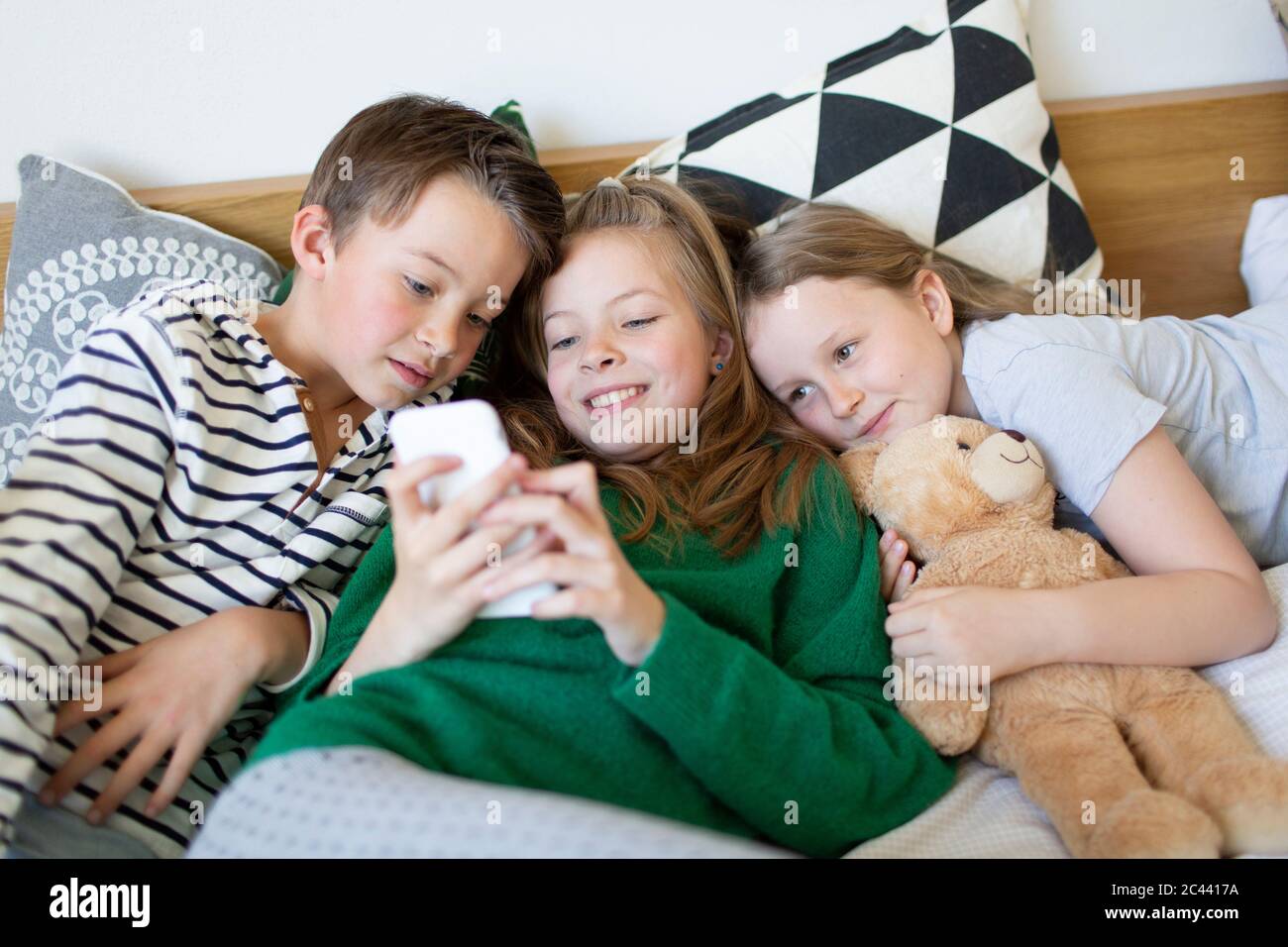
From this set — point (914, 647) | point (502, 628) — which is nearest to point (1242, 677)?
point (914, 647)

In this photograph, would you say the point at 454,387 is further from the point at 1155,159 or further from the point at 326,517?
the point at 1155,159

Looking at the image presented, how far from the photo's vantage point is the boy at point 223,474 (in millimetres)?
898

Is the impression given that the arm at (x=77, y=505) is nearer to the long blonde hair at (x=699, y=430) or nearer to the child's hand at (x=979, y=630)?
the long blonde hair at (x=699, y=430)

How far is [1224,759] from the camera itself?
2.79ft

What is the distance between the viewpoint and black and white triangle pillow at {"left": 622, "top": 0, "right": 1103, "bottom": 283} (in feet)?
4.49

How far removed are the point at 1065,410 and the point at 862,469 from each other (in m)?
0.23

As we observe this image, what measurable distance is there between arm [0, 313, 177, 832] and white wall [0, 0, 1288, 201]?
456 millimetres

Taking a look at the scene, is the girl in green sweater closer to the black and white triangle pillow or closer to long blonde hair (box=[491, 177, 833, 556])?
long blonde hair (box=[491, 177, 833, 556])

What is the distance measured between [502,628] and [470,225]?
1.53 ft

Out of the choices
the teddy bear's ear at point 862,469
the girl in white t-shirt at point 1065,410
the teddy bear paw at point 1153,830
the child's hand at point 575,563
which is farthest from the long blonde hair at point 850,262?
the teddy bear paw at point 1153,830

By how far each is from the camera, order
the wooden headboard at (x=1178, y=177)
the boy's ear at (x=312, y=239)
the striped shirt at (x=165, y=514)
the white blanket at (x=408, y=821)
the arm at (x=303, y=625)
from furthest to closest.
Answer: the wooden headboard at (x=1178, y=177), the boy's ear at (x=312, y=239), the arm at (x=303, y=625), the striped shirt at (x=165, y=514), the white blanket at (x=408, y=821)
